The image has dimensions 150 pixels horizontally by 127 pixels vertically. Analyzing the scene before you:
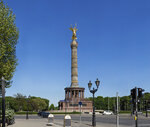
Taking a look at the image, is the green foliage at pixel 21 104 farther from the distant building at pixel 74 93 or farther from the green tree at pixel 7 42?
the green tree at pixel 7 42

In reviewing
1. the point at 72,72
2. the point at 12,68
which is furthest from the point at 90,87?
the point at 72,72

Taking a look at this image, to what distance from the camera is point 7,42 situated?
25.0m

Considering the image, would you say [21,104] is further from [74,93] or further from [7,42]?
[7,42]

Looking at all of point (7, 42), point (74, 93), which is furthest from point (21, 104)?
point (7, 42)

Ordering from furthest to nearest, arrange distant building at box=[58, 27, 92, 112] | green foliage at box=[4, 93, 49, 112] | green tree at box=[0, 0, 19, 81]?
green foliage at box=[4, 93, 49, 112] → distant building at box=[58, 27, 92, 112] → green tree at box=[0, 0, 19, 81]

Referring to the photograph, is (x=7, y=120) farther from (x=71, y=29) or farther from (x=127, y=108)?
(x=127, y=108)

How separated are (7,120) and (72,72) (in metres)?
76.9

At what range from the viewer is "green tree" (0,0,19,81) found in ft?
78.2

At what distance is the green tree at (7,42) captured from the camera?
2384 cm

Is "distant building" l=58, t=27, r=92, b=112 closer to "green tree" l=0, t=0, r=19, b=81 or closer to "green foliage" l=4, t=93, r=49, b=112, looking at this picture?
"green foliage" l=4, t=93, r=49, b=112

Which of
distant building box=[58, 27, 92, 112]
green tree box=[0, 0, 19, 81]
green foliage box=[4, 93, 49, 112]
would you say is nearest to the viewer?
green tree box=[0, 0, 19, 81]

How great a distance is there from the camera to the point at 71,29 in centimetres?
11212

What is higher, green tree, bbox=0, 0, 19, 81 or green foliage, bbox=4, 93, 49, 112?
green tree, bbox=0, 0, 19, 81

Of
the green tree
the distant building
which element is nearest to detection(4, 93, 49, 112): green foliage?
the distant building
